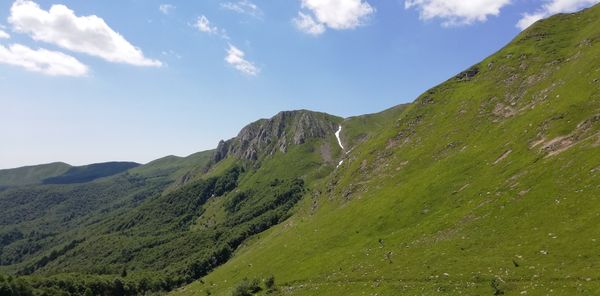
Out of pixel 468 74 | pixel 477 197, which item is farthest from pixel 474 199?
pixel 468 74

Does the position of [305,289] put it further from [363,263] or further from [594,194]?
[594,194]

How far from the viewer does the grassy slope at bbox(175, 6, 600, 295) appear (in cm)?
4694

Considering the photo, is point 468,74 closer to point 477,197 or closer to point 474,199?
point 477,197

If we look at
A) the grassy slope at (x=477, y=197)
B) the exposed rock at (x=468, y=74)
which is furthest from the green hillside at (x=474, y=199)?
the exposed rock at (x=468, y=74)

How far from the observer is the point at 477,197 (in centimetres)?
7350

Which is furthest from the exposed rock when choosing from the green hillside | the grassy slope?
the grassy slope

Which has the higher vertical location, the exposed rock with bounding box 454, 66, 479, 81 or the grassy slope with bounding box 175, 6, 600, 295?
the exposed rock with bounding box 454, 66, 479, 81

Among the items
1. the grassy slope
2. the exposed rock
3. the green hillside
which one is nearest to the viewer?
the grassy slope

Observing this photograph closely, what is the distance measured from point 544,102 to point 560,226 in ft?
193

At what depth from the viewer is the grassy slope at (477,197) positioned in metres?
46.9

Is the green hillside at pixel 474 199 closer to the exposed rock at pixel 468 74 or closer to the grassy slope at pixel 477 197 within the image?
the grassy slope at pixel 477 197

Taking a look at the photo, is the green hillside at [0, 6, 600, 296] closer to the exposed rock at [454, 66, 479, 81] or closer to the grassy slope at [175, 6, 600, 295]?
the grassy slope at [175, 6, 600, 295]

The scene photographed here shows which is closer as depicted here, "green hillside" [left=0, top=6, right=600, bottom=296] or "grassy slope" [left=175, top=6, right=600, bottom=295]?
"grassy slope" [left=175, top=6, right=600, bottom=295]

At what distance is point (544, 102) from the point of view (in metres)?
97.9
